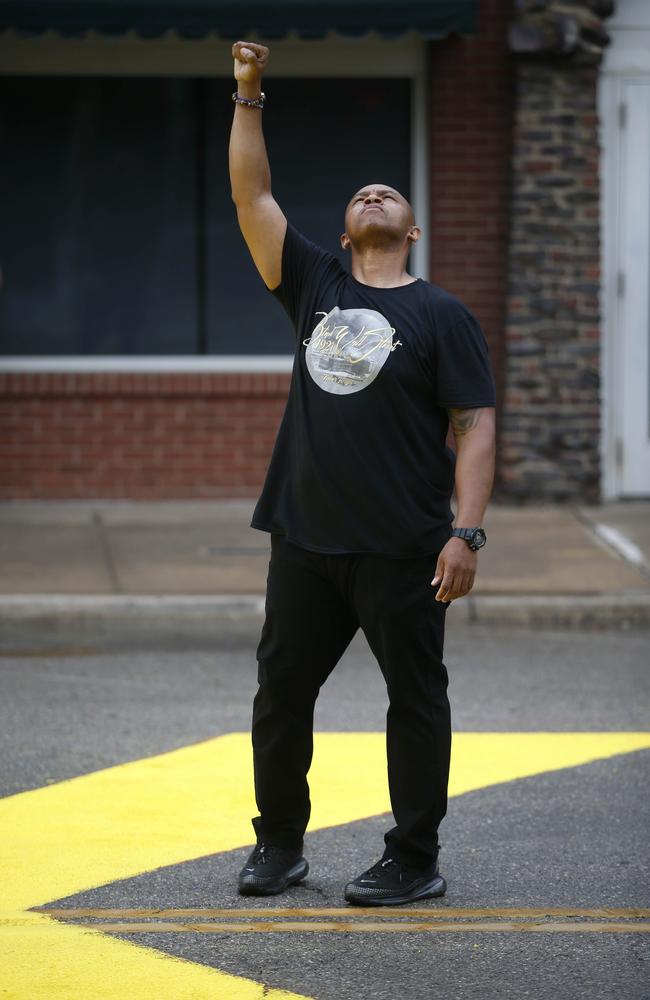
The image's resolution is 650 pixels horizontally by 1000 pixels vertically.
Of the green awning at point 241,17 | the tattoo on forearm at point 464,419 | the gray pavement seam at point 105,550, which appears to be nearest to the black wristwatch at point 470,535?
the tattoo on forearm at point 464,419

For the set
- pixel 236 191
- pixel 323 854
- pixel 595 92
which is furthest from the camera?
pixel 595 92

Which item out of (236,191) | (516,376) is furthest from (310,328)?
(516,376)

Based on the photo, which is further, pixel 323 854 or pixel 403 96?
pixel 403 96

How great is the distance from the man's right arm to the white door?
7977 mm

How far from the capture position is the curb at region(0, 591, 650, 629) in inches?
339

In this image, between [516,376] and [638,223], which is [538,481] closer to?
[516,376]

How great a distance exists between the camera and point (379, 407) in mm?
4324

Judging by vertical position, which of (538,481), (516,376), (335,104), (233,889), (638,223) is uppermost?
(335,104)

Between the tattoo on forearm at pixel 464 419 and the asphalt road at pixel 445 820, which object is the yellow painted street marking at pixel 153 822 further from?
the tattoo on forearm at pixel 464 419

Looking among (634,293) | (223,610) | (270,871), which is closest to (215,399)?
(634,293)

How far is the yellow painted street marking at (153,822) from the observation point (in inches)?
154

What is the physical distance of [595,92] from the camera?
11.7 m

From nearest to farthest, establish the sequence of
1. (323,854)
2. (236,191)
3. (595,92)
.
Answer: (236,191) → (323,854) → (595,92)

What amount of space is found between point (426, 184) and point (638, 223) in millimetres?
1550
